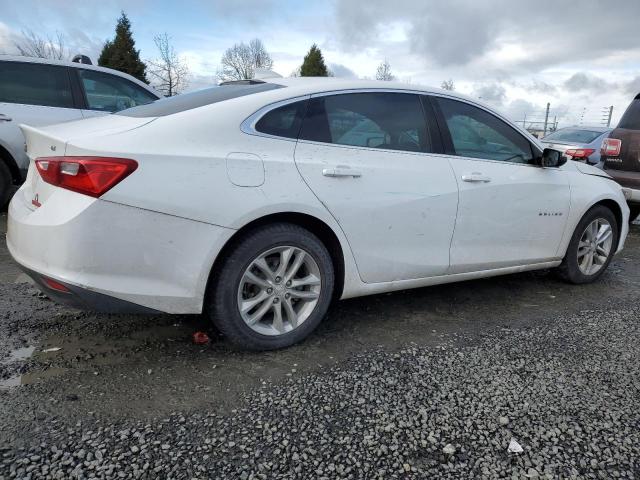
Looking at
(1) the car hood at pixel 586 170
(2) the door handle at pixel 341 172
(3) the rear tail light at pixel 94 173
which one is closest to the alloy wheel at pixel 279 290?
(2) the door handle at pixel 341 172

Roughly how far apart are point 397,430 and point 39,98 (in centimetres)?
553

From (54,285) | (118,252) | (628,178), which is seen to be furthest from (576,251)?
(54,285)

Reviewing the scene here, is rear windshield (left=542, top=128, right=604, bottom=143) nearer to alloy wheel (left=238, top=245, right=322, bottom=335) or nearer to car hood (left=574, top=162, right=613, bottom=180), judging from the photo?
car hood (left=574, top=162, right=613, bottom=180)

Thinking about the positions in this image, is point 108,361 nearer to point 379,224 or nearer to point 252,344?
point 252,344

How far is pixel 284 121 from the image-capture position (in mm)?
2869

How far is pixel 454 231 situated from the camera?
3.40 meters

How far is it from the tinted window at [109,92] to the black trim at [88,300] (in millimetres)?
4105

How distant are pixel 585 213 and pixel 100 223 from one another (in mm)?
3792

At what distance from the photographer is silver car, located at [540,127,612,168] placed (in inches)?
360

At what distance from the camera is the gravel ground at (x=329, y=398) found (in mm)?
2000

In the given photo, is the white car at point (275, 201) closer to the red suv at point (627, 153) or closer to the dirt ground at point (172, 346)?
the dirt ground at point (172, 346)

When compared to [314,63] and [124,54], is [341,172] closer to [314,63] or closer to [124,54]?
[124,54]

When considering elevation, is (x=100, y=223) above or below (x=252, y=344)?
above

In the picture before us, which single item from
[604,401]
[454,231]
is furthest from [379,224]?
[604,401]
